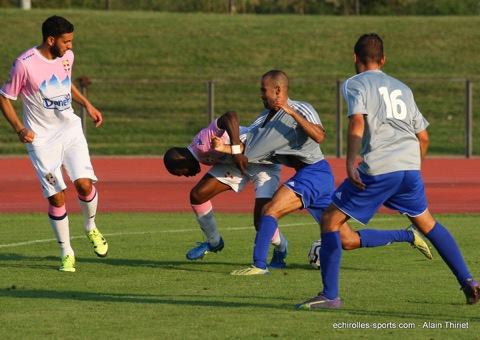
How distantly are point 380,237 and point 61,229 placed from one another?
3.07 m

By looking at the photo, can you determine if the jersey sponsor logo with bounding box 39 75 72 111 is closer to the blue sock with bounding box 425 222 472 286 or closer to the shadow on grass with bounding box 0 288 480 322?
the shadow on grass with bounding box 0 288 480 322

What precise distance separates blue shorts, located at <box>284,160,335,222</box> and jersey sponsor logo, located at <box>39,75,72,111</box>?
226cm

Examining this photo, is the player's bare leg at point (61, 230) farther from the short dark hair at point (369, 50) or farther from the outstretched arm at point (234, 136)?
the short dark hair at point (369, 50)

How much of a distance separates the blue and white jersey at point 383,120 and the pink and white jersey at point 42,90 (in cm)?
371

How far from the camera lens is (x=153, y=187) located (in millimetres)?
23797

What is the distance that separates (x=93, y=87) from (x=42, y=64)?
23381mm

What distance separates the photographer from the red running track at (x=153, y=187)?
20500 mm

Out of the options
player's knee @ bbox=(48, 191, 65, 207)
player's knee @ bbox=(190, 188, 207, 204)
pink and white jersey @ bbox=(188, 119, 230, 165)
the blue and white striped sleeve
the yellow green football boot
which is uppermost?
the blue and white striped sleeve

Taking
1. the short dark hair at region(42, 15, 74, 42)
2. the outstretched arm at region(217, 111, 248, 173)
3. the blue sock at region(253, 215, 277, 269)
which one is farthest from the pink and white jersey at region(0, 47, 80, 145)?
the blue sock at region(253, 215, 277, 269)

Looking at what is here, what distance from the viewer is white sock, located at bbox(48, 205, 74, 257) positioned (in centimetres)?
1238

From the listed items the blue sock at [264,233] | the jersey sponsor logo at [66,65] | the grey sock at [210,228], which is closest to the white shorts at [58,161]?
the jersey sponsor logo at [66,65]

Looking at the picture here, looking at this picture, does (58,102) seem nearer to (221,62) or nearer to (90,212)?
(90,212)

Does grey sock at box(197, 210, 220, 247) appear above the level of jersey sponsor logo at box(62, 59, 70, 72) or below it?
below

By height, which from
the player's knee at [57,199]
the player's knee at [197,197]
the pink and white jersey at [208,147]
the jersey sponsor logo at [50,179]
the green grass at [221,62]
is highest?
the pink and white jersey at [208,147]
